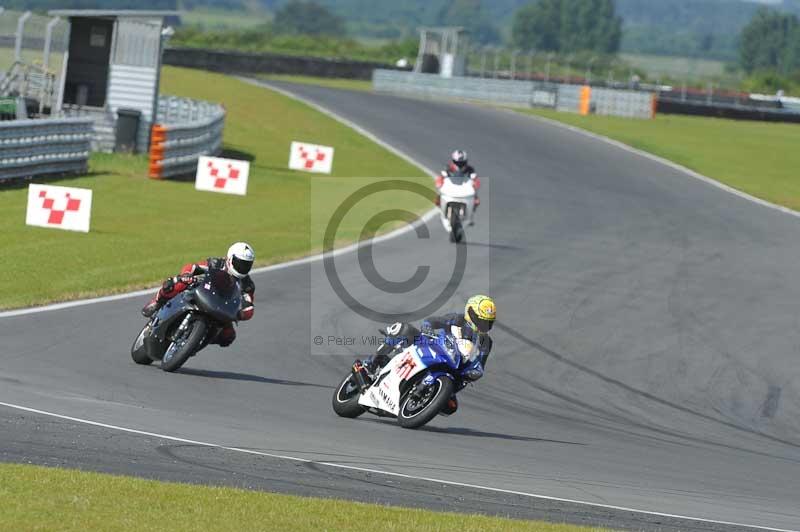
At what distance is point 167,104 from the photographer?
41.4m

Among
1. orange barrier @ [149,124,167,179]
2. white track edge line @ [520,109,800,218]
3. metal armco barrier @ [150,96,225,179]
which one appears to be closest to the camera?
orange barrier @ [149,124,167,179]

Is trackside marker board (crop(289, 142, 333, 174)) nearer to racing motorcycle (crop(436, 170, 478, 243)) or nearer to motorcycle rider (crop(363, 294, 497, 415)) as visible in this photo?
racing motorcycle (crop(436, 170, 478, 243))

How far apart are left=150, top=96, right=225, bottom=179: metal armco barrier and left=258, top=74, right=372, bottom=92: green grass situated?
2802 centimetres

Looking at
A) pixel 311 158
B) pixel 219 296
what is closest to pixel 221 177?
pixel 311 158

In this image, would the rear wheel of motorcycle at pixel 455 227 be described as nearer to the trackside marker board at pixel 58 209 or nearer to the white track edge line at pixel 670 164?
the trackside marker board at pixel 58 209

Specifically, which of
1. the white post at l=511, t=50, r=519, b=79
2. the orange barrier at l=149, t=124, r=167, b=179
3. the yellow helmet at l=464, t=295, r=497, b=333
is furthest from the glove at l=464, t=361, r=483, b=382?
the white post at l=511, t=50, r=519, b=79

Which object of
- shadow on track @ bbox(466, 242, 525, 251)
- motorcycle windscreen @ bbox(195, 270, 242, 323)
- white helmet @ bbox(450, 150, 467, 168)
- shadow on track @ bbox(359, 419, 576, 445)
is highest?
white helmet @ bbox(450, 150, 467, 168)

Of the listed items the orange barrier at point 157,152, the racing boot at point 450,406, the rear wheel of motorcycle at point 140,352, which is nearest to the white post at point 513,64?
the orange barrier at point 157,152

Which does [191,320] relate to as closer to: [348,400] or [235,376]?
[235,376]

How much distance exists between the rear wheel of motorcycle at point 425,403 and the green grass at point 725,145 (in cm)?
2589

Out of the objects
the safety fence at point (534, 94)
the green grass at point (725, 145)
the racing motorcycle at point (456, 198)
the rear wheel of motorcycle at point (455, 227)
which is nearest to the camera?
the racing motorcycle at point (456, 198)

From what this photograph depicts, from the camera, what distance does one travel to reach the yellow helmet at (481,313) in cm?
1142

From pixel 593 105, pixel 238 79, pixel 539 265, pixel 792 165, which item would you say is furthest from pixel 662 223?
pixel 238 79

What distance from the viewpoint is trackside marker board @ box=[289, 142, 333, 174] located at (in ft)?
122
